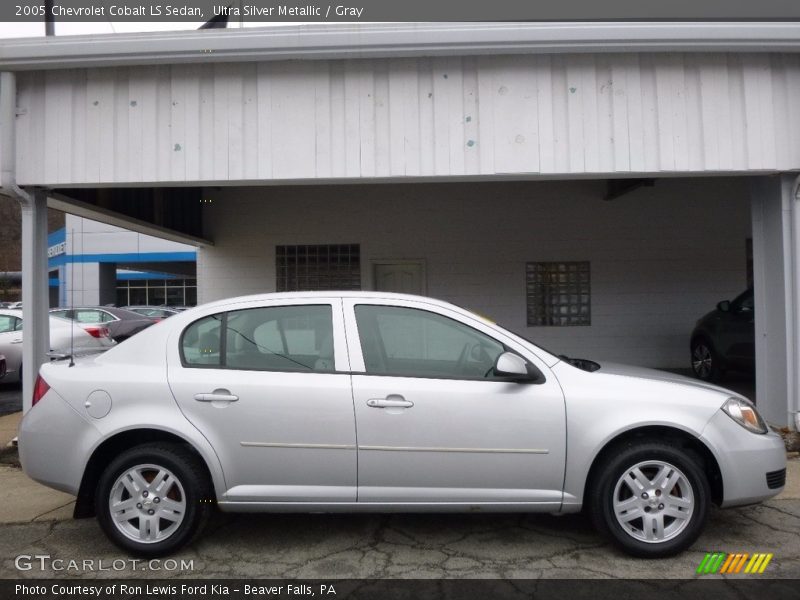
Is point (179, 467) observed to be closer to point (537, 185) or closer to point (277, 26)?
point (277, 26)

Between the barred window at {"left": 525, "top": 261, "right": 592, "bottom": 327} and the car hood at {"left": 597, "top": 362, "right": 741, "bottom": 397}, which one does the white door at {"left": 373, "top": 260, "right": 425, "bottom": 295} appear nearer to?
the barred window at {"left": 525, "top": 261, "right": 592, "bottom": 327}

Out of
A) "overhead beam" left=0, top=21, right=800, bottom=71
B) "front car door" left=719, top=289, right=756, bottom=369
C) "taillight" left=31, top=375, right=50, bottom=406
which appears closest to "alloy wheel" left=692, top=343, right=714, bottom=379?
"front car door" left=719, top=289, right=756, bottom=369

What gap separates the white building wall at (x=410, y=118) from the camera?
611 cm

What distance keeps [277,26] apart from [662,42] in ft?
11.4

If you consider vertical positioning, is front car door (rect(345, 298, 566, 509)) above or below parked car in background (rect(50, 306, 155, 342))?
below

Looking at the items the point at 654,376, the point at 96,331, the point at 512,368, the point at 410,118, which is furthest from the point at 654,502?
the point at 96,331

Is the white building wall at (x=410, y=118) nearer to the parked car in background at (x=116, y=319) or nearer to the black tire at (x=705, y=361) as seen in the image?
the black tire at (x=705, y=361)

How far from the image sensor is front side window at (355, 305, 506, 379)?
161 inches

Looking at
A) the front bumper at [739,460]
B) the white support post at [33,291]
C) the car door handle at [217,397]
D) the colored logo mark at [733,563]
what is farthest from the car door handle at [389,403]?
the white support post at [33,291]

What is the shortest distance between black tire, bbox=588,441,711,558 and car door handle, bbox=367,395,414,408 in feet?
4.04

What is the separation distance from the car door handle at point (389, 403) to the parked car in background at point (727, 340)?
6.85 meters

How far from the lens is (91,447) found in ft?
13.1

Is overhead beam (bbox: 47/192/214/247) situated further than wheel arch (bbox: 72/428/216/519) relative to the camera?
Yes
